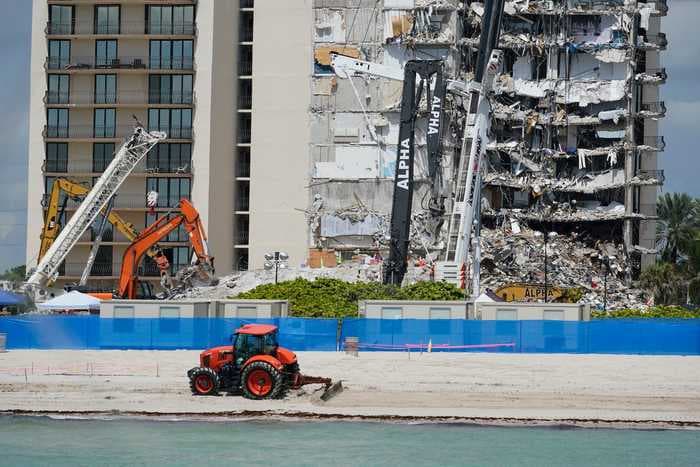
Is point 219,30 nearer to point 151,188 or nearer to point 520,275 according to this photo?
point 151,188

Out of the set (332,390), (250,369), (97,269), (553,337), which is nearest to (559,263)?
(97,269)

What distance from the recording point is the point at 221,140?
3804 inches

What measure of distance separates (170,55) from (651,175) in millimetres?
34787

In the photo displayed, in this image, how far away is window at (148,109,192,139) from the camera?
94.2m

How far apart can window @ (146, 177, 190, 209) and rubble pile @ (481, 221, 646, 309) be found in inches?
817

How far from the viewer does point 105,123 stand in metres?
95.4

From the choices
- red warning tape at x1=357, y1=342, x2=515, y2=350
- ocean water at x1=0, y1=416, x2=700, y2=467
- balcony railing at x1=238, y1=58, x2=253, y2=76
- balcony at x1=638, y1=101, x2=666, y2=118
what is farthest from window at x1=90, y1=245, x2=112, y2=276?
ocean water at x1=0, y1=416, x2=700, y2=467

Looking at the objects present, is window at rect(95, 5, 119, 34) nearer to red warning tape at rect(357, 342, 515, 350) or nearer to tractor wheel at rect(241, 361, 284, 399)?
red warning tape at rect(357, 342, 515, 350)

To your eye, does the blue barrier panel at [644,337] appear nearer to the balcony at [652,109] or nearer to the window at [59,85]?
the balcony at [652,109]

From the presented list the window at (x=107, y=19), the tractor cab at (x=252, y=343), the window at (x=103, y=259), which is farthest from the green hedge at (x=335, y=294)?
the window at (x=107, y=19)

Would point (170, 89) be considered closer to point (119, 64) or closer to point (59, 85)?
point (119, 64)

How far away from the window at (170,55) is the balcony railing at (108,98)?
1.96 metres

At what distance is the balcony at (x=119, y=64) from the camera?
94562mm

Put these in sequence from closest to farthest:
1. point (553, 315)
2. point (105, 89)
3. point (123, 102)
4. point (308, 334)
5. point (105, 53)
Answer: point (308, 334)
point (553, 315)
point (123, 102)
point (105, 89)
point (105, 53)
